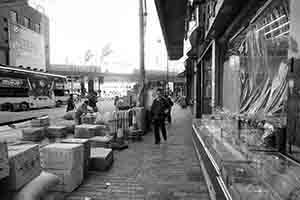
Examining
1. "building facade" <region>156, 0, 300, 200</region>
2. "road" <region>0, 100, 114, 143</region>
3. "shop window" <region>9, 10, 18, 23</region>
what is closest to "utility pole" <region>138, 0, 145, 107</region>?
"road" <region>0, 100, 114, 143</region>

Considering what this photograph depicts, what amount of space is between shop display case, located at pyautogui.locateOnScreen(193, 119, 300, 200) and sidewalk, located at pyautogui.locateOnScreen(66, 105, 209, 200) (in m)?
0.91

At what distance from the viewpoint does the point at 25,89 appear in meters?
14.6

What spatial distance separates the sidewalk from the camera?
2986 millimetres

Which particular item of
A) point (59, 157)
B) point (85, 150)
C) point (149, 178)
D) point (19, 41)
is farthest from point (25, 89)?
point (149, 178)

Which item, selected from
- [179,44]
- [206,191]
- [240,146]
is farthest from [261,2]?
[179,44]

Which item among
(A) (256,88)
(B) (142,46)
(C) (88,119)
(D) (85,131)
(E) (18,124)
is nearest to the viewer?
(A) (256,88)

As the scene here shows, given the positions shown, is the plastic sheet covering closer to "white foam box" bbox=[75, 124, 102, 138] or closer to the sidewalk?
the sidewalk

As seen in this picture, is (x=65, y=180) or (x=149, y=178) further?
(x=149, y=178)

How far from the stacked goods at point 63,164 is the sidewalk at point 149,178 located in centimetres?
21

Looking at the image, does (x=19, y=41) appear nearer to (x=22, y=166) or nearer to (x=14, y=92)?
(x=14, y=92)

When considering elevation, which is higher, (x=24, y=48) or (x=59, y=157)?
(x=24, y=48)

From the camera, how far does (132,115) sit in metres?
7.20

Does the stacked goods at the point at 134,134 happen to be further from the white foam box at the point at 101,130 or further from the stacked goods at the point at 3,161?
the stacked goods at the point at 3,161

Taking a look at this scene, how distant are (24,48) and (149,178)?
2557 centimetres
